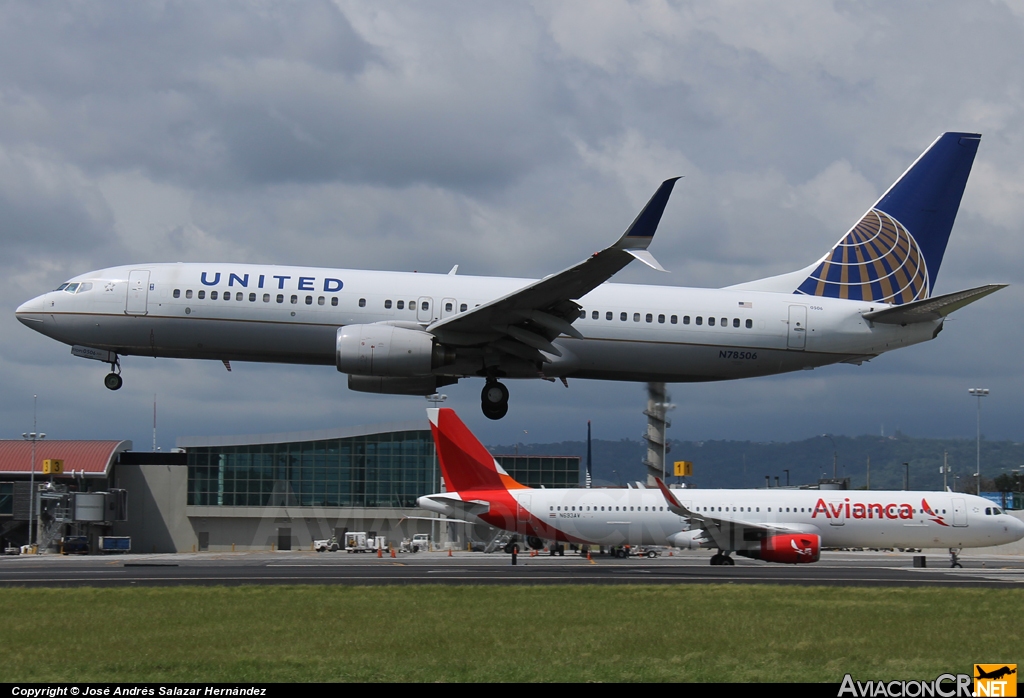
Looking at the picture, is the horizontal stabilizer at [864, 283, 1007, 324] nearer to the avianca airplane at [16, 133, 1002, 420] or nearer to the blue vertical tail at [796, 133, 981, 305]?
the avianca airplane at [16, 133, 1002, 420]

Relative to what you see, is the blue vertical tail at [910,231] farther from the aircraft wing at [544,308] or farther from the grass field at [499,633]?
the aircraft wing at [544,308]

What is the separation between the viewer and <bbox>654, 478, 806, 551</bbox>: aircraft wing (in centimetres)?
5134

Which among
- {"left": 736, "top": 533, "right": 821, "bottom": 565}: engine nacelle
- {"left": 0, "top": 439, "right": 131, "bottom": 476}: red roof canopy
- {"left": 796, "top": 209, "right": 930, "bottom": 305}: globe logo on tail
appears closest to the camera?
{"left": 796, "top": 209, "right": 930, "bottom": 305}: globe logo on tail

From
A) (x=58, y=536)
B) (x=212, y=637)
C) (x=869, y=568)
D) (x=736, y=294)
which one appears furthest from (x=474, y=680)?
(x=58, y=536)

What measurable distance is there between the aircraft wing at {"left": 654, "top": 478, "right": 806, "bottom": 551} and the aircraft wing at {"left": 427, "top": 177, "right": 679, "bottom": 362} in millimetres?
22455

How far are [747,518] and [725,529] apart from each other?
2.61 metres

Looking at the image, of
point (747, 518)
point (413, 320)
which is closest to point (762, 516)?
point (747, 518)

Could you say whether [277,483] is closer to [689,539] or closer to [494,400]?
[689,539]

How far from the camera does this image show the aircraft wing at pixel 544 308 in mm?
25781

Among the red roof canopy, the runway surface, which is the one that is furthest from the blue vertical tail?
the red roof canopy

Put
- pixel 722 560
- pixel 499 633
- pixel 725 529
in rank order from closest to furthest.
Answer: pixel 499 633
pixel 722 560
pixel 725 529

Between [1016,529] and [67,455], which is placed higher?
[67,455]

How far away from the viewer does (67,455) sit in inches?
4102

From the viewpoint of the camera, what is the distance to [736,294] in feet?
108
